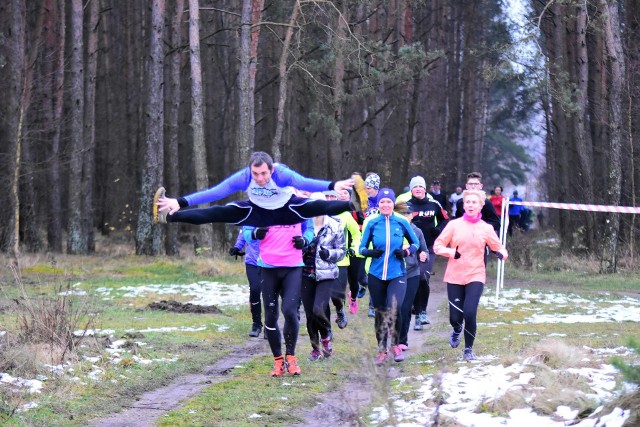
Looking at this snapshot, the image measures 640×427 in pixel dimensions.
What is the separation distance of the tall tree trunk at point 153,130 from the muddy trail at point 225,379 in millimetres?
16287

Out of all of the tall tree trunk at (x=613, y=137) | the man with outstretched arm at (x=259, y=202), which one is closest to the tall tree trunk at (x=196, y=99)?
the tall tree trunk at (x=613, y=137)

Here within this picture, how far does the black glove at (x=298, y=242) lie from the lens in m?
10.8

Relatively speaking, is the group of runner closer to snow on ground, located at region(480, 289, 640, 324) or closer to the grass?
the grass

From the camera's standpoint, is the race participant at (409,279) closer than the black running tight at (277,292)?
No

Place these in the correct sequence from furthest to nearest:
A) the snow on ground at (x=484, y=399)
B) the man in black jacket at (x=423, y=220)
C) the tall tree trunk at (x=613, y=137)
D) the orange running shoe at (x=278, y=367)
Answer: the tall tree trunk at (x=613, y=137) → the man in black jacket at (x=423, y=220) → the orange running shoe at (x=278, y=367) → the snow on ground at (x=484, y=399)

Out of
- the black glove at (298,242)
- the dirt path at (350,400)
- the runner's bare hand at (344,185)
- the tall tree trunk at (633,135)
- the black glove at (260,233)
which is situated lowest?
the dirt path at (350,400)

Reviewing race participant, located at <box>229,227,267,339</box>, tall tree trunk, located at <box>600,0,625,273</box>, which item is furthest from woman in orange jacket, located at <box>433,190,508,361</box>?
tall tree trunk, located at <box>600,0,625,273</box>

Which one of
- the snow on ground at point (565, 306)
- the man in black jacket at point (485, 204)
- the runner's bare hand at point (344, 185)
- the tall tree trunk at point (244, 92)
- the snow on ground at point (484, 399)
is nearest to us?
the snow on ground at point (484, 399)

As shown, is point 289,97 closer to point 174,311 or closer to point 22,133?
point 22,133

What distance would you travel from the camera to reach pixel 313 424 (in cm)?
887

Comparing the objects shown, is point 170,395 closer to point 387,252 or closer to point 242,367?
point 242,367

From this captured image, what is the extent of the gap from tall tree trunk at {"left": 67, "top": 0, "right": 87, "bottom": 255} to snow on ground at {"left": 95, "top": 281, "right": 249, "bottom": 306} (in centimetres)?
888

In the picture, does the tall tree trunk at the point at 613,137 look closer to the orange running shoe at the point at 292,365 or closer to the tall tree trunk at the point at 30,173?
the tall tree trunk at the point at 30,173

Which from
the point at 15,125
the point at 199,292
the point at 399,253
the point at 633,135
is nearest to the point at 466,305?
the point at 399,253
